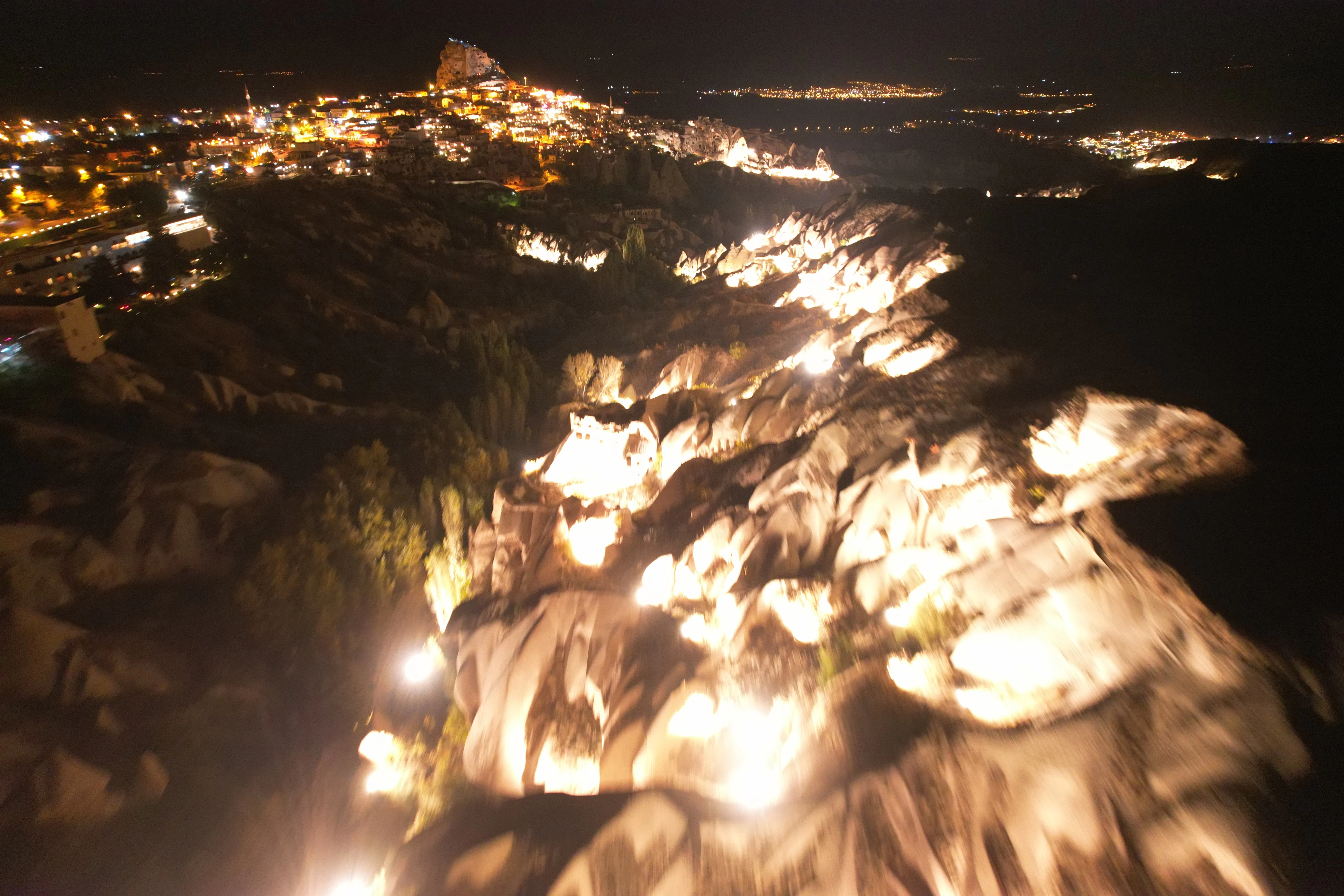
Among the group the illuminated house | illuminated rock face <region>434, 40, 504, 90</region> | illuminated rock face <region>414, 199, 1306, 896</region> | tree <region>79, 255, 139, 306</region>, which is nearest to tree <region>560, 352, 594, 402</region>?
illuminated rock face <region>414, 199, 1306, 896</region>

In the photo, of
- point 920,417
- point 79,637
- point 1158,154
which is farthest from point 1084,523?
point 1158,154

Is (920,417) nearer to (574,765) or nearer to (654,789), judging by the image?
(654,789)

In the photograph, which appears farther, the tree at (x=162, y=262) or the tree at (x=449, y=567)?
the tree at (x=162, y=262)

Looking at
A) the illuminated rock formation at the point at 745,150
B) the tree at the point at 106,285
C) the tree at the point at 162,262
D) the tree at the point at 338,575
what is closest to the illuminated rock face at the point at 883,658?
the tree at the point at 338,575

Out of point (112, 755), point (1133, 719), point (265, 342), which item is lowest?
point (112, 755)

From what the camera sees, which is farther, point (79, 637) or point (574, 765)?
point (79, 637)

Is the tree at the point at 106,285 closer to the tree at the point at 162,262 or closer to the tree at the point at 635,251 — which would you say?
the tree at the point at 162,262
